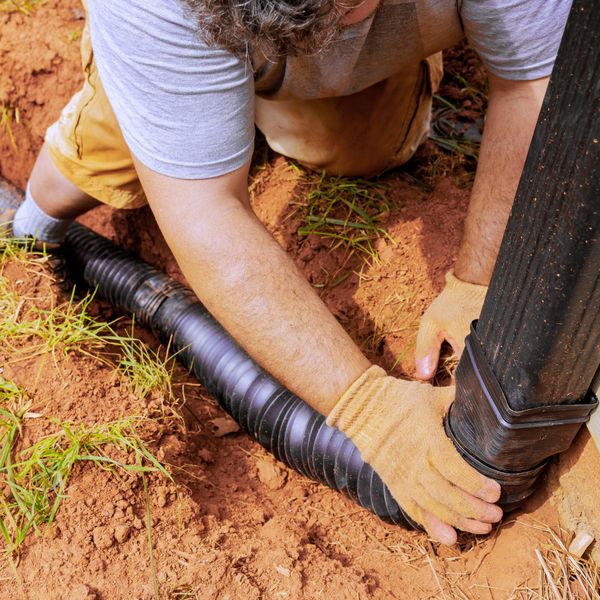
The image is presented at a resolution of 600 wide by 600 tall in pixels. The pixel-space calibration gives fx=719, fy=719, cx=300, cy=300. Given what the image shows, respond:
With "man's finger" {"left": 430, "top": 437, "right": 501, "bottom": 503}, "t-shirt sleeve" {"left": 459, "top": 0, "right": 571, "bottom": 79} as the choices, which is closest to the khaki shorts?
"t-shirt sleeve" {"left": 459, "top": 0, "right": 571, "bottom": 79}

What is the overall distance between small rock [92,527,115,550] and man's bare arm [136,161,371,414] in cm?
57

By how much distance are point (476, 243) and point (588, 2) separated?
1.10 metres

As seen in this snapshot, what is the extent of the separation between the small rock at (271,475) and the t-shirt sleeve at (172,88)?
964mm

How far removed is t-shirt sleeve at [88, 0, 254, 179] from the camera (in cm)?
166

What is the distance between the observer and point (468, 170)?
9.67 feet

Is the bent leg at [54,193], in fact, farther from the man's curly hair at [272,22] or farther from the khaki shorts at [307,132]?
the man's curly hair at [272,22]

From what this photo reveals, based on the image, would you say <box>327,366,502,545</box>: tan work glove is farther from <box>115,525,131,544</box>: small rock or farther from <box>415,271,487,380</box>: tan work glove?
<box>115,525,131,544</box>: small rock

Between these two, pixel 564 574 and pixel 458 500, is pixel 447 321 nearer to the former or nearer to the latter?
pixel 458 500

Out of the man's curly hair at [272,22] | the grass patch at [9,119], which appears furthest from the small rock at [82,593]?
the grass patch at [9,119]

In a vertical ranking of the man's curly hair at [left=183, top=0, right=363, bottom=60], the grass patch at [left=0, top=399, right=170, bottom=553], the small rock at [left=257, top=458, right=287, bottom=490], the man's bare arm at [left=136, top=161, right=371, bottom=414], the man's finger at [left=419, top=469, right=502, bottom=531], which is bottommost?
the small rock at [left=257, top=458, right=287, bottom=490]

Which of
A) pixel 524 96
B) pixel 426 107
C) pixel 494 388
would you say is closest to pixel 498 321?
pixel 494 388

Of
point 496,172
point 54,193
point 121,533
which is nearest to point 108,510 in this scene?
point 121,533

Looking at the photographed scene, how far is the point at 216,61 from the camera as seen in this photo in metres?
1.71

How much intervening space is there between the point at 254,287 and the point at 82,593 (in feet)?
2.72
